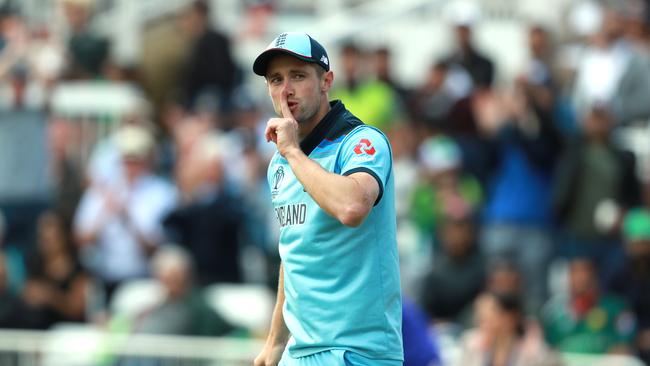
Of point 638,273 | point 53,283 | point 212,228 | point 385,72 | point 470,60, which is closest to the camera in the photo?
point 638,273

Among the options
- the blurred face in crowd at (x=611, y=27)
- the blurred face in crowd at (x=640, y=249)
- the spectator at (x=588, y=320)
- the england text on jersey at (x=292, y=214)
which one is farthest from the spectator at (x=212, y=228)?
the england text on jersey at (x=292, y=214)

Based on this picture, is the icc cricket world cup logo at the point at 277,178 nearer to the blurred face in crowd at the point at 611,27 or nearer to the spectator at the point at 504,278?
the spectator at the point at 504,278

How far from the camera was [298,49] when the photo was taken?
6.17 metres

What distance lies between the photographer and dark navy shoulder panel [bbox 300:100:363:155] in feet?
20.6

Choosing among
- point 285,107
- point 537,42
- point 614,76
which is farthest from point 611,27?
point 285,107

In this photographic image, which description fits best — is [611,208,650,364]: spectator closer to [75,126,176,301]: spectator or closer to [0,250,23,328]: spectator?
[75,126,176,301]: spectator

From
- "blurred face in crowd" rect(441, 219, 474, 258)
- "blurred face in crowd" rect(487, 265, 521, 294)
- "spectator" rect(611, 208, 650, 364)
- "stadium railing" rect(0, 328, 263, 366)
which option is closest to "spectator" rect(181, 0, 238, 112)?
"stadium railing" rect(0, 328, 263, 366)

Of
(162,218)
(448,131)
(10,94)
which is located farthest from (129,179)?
(448,131)

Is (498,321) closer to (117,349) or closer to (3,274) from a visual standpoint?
(117,349)

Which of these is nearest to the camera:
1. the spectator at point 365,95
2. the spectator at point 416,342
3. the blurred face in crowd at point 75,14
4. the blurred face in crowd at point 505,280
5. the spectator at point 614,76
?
the spectator at point 416,342

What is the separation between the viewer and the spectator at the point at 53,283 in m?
14.8

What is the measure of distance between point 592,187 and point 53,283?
16.8 feet

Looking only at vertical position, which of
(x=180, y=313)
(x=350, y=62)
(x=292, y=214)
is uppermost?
(x=350, y=62)

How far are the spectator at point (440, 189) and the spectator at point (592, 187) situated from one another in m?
0.91
